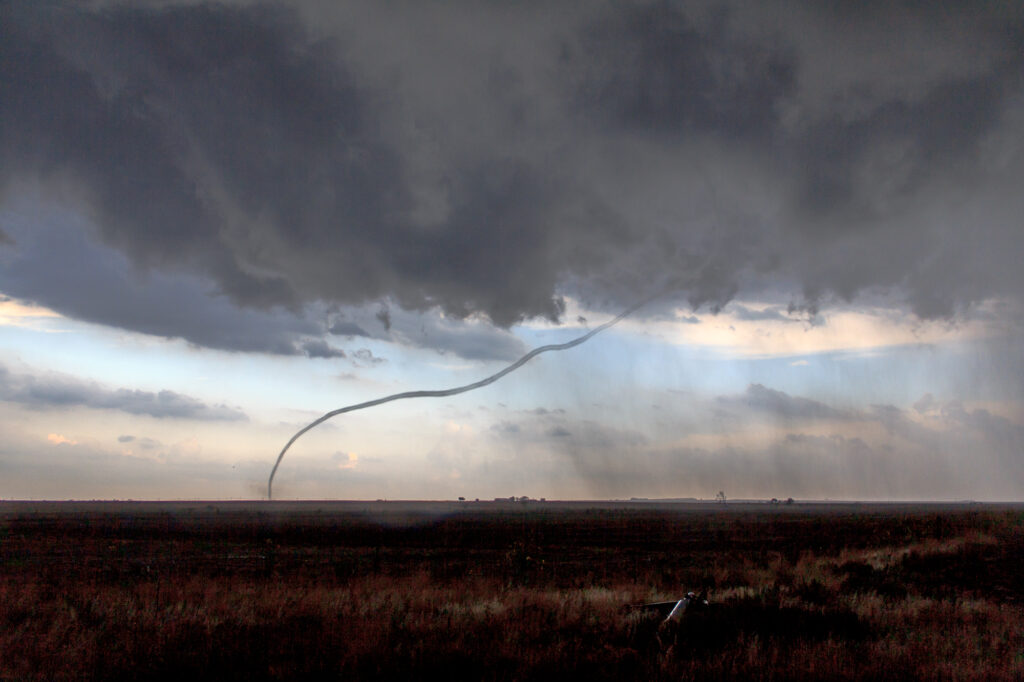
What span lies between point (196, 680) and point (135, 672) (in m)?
0.81

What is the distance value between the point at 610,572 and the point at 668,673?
63.0 ft

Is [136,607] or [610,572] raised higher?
[136,607]

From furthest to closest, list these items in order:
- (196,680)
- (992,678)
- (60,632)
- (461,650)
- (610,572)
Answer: (610,572), (60,632), (461,650), (992,678), (196,680)

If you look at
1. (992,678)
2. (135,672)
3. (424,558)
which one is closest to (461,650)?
(135,672)

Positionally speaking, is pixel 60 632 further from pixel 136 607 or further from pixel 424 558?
pixel 424 558

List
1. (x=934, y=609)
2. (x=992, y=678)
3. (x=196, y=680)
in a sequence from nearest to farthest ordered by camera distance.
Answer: (x=196, y=680), (x=992, y=678), (x=934, y=609)

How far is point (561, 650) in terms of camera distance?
958cm

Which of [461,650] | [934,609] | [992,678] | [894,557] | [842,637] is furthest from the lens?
[894,557]

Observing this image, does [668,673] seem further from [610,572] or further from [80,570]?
[80,570]

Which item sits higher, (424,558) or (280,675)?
(280,675)

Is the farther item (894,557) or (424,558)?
(424,558)

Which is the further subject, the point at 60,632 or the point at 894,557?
the point at 894,557

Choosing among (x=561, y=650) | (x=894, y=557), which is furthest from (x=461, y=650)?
(x=894, y=557)

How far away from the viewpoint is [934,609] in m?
14.2
